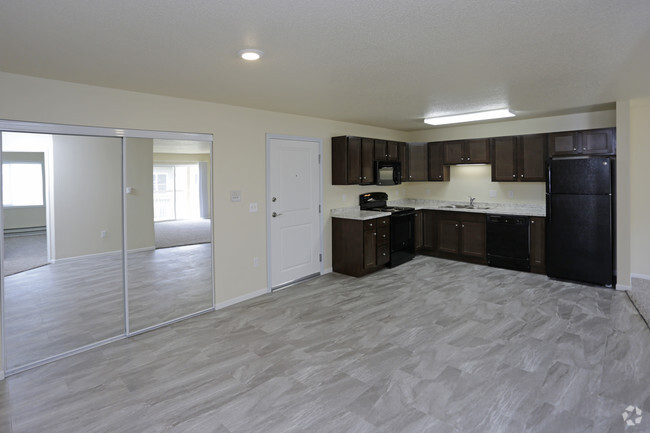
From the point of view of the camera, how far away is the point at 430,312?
13.3 feet

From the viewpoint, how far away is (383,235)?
5.75 m

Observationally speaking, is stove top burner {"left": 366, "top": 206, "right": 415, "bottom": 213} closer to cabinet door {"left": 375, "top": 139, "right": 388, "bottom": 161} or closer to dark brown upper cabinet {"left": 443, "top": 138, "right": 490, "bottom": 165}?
cabinet door {"left": 375, "top": 139, "right": 388, "bottom": 161}

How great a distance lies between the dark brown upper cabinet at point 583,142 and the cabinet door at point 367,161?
259 centimetres

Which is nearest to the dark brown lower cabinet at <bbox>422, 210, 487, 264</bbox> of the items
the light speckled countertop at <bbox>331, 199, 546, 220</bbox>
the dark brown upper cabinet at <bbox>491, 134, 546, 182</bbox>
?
the light speckled countertop at <bbox>331, 199, 546, 220</bbox>

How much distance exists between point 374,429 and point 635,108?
548 centimetres

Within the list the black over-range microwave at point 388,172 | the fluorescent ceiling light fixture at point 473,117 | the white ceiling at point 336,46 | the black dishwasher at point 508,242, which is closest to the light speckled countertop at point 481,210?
the black dishwasher at point 508,242

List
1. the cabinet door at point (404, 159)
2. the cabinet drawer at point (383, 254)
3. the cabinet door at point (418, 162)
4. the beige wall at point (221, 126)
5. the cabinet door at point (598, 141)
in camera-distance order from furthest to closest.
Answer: the cabinet door at point (418, 162), the cabinet door at point (404, 159), the cabinet drawer at point (383, 254), the cabinet door at point (598, 141), the beige wall at point (221, 126)

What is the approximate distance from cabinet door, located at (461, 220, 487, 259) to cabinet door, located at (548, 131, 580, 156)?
1439mm

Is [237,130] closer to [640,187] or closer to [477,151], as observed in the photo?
[477,151]

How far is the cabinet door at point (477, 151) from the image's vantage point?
19.9 ft

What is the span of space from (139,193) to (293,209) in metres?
2.06

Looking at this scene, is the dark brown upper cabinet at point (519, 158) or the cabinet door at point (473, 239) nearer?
the dark brown upper cabinet at point (519, 158)

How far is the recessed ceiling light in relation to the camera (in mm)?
2508

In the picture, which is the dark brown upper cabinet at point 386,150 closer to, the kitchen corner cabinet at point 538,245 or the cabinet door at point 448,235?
the cabinet door at point 448,235
